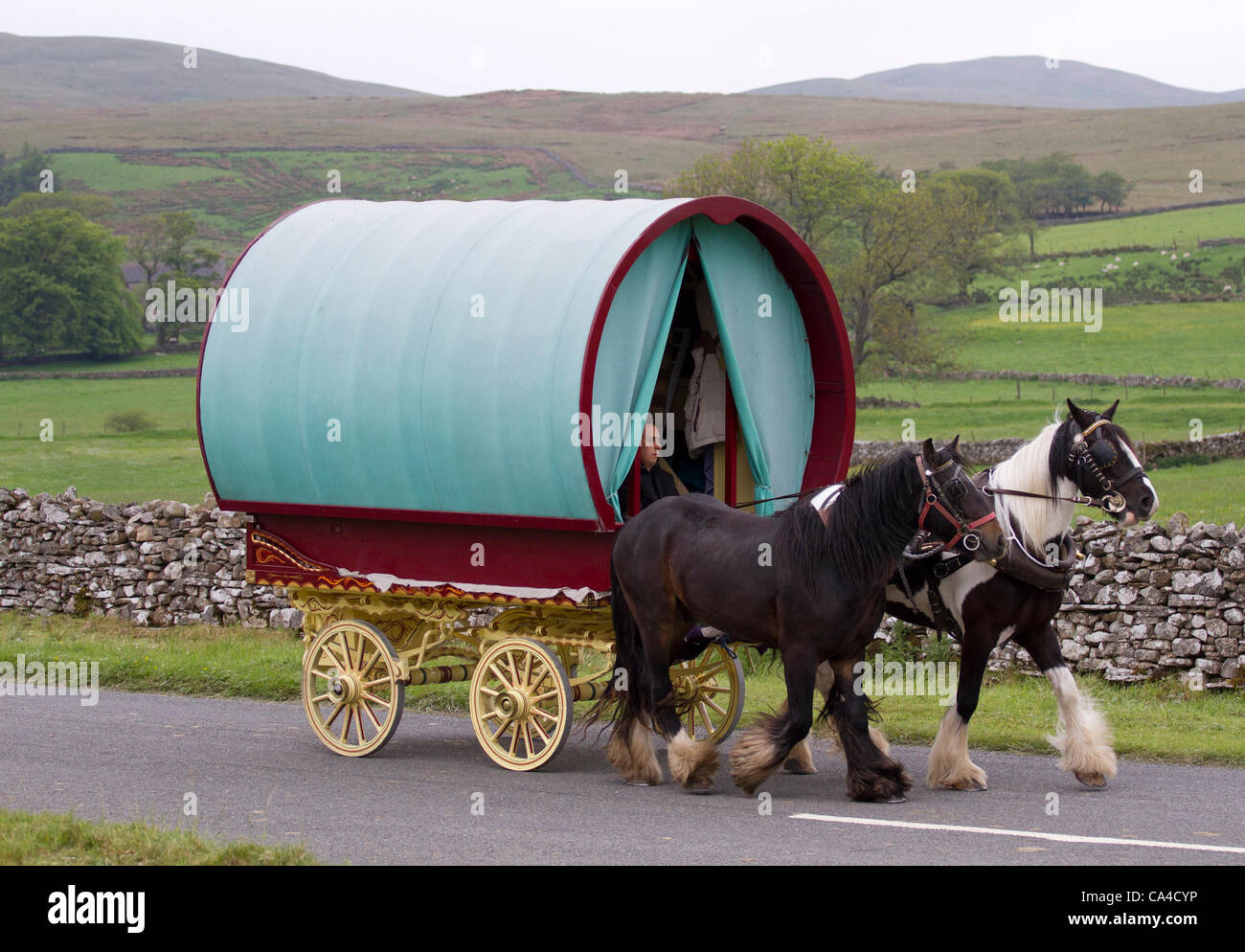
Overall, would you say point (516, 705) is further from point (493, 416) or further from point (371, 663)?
point (493, 416)

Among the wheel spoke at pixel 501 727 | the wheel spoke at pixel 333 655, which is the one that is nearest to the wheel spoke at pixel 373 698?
the wheel spoke at pixel 333 655

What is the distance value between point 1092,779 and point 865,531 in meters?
1.86

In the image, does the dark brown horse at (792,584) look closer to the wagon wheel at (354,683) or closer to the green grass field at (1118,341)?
the wagon wheel at (354,683)

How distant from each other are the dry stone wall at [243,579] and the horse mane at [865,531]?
13.9 feet

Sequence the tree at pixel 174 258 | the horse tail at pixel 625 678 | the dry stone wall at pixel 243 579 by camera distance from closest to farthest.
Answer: the horse tail at pixel 625 678 → the dry stone wall at pixel 243 579 → the tree at pixel 174 258

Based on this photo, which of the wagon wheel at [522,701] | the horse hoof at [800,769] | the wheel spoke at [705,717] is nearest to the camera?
the wagon wheel at [522,701]

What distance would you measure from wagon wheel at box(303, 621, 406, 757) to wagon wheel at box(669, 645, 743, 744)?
181 centimetres

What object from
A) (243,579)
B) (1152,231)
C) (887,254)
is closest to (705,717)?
(243,579)

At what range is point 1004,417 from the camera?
3519 centimetres

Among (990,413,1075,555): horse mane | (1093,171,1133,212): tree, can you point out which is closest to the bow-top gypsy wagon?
(990,413,1075,555): horse mane

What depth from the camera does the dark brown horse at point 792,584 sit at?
816cm

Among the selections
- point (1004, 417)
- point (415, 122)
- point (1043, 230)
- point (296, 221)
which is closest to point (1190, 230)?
point (1043, 230)

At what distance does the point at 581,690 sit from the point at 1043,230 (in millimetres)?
74486
